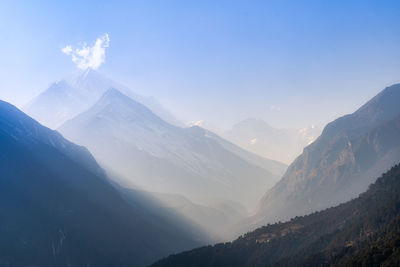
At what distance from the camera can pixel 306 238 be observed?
142 metres

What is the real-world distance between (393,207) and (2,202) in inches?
7261

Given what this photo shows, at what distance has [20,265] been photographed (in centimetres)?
17475

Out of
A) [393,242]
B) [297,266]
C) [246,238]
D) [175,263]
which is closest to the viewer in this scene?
[393,242]

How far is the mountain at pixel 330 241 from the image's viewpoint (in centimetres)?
8624

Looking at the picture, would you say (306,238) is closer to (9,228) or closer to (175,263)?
(175,263)

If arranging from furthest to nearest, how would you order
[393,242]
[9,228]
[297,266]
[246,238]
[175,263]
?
1. [9,228]
2. [246,238]
3. [175,263]
4. [297,266]
5. [393,242]

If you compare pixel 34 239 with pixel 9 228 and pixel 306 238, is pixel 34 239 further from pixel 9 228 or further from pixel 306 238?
pixel 306 238

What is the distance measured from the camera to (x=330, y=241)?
400 feet

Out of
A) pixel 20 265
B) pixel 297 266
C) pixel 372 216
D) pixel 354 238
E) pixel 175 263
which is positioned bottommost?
pixel 20 265

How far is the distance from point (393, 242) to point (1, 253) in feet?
542

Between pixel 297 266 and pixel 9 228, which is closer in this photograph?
pixel 297 266

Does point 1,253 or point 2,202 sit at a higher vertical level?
point 2,202

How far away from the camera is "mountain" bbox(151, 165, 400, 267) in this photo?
86.2 metres

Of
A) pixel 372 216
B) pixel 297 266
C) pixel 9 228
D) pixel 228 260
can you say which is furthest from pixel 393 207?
pixel 9 228
